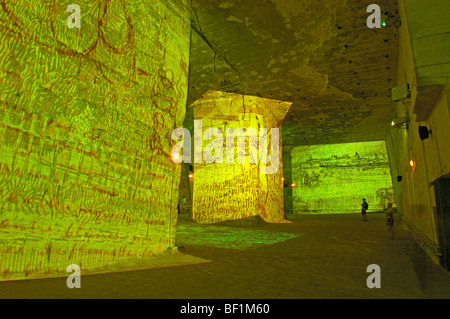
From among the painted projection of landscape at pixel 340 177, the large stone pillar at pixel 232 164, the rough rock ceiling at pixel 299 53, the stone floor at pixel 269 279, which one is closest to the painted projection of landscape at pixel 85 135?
the stone floor at pixel 269 279

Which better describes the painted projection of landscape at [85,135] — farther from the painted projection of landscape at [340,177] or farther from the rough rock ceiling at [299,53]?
the painted projection of landscape at [340,177]

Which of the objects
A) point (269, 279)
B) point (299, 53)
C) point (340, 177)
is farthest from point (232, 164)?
point (340, 177)

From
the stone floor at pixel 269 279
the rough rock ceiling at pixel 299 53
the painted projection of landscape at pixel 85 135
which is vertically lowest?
the stone floor at pixel 269 279

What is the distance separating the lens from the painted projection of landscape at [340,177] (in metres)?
17.6

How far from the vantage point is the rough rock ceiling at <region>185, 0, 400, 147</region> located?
5977 millimetres

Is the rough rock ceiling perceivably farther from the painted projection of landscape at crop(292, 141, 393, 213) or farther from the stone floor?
the painted projection of landscape at crop(292, 141, 393, 213)

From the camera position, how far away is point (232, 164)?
34.2 ft

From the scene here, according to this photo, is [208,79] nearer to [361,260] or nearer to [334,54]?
[334,54]

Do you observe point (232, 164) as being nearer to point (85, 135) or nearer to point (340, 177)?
point (85, 135)

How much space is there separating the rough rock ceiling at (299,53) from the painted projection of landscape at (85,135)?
8.38 ft

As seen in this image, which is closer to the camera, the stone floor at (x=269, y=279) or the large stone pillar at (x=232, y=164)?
the stone floor at (x=269, y=279)

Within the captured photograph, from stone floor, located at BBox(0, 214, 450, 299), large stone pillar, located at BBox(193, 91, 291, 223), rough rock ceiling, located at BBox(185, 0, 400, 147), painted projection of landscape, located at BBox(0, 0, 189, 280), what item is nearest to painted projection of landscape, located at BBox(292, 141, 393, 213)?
rough rock ceiling, located at BBox(185, 0, 400, 147)

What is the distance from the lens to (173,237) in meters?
4.38

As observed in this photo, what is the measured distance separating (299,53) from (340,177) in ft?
42.0
